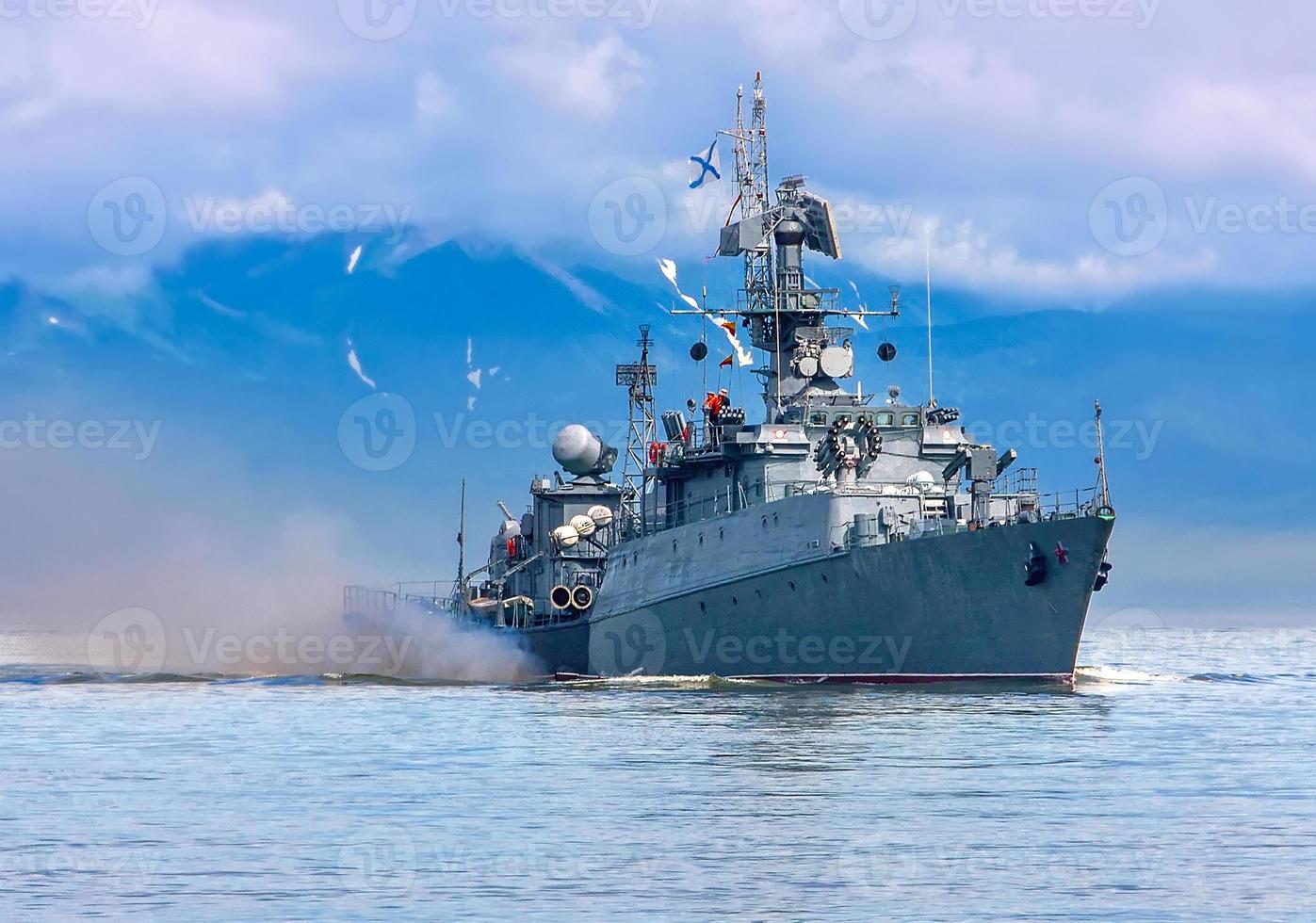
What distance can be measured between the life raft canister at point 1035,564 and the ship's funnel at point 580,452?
1178 inches

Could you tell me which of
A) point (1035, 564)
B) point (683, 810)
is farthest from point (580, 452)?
point (683, 810)

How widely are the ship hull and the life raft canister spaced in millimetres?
113

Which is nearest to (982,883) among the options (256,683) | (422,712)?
(422,712)

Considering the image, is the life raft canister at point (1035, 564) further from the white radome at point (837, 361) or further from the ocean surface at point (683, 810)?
the white radome at point (837, 361)

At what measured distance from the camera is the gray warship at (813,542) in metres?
43.2

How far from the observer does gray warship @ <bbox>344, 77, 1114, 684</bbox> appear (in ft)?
142

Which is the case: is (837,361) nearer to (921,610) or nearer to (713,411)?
(713,411)

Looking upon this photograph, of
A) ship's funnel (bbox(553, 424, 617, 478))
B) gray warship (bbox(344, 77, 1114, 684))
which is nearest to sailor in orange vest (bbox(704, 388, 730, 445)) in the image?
gray warship (bbox(344, 77, 1114, 684))

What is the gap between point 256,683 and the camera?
59.4 metres

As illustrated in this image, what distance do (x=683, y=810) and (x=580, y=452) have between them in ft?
147

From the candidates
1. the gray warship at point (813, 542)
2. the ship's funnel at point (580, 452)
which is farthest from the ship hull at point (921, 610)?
the ship's funnel at point (580, 452)

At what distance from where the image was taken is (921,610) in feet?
145

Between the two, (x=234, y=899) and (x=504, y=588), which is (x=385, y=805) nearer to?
(x=234, y=899)

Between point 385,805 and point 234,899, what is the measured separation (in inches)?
275
